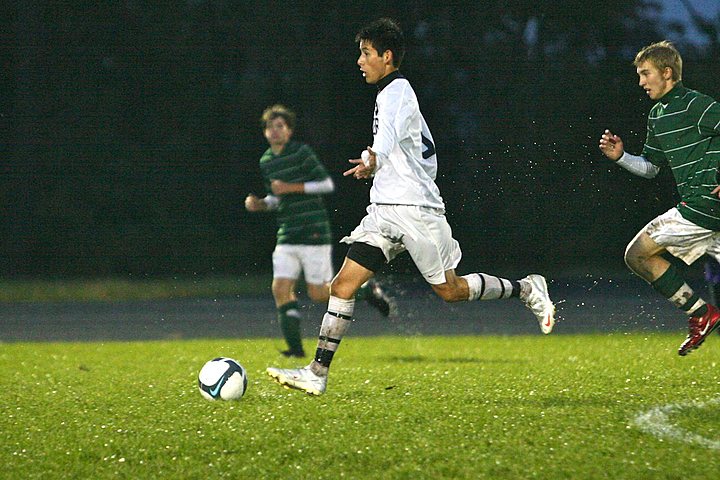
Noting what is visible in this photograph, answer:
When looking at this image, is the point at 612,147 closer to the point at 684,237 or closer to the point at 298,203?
the point at 684,237

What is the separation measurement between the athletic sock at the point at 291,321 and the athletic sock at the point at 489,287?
2.88 meters

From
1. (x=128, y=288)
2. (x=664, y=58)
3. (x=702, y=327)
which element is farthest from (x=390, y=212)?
(x=128, y=288)

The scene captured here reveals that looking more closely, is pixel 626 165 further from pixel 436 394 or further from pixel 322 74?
pixel 322 74

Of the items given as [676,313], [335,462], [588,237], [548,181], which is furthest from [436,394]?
[588,237]

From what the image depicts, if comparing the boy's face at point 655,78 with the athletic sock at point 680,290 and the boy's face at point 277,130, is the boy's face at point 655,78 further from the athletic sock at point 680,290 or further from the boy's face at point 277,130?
the boy's face at point 277,130

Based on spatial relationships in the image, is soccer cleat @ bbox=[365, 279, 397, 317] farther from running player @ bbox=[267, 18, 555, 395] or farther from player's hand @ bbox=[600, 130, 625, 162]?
running player @ bbox=[267, 18, 555, 395]

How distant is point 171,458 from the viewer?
214 inches

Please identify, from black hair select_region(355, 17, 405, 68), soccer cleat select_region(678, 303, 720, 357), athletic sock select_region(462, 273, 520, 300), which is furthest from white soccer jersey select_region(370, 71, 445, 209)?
soccer cleat select_region(678, 303, 720, 357)

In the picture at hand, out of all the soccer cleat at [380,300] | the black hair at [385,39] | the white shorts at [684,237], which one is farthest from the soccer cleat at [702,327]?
the soccer cleat at [380,300]

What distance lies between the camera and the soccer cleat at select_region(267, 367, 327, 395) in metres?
6.83

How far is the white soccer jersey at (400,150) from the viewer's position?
6660 mm

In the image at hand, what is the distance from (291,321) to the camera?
391 inches

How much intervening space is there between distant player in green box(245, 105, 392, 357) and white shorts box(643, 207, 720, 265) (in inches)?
129

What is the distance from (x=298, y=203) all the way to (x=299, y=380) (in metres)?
3.56
